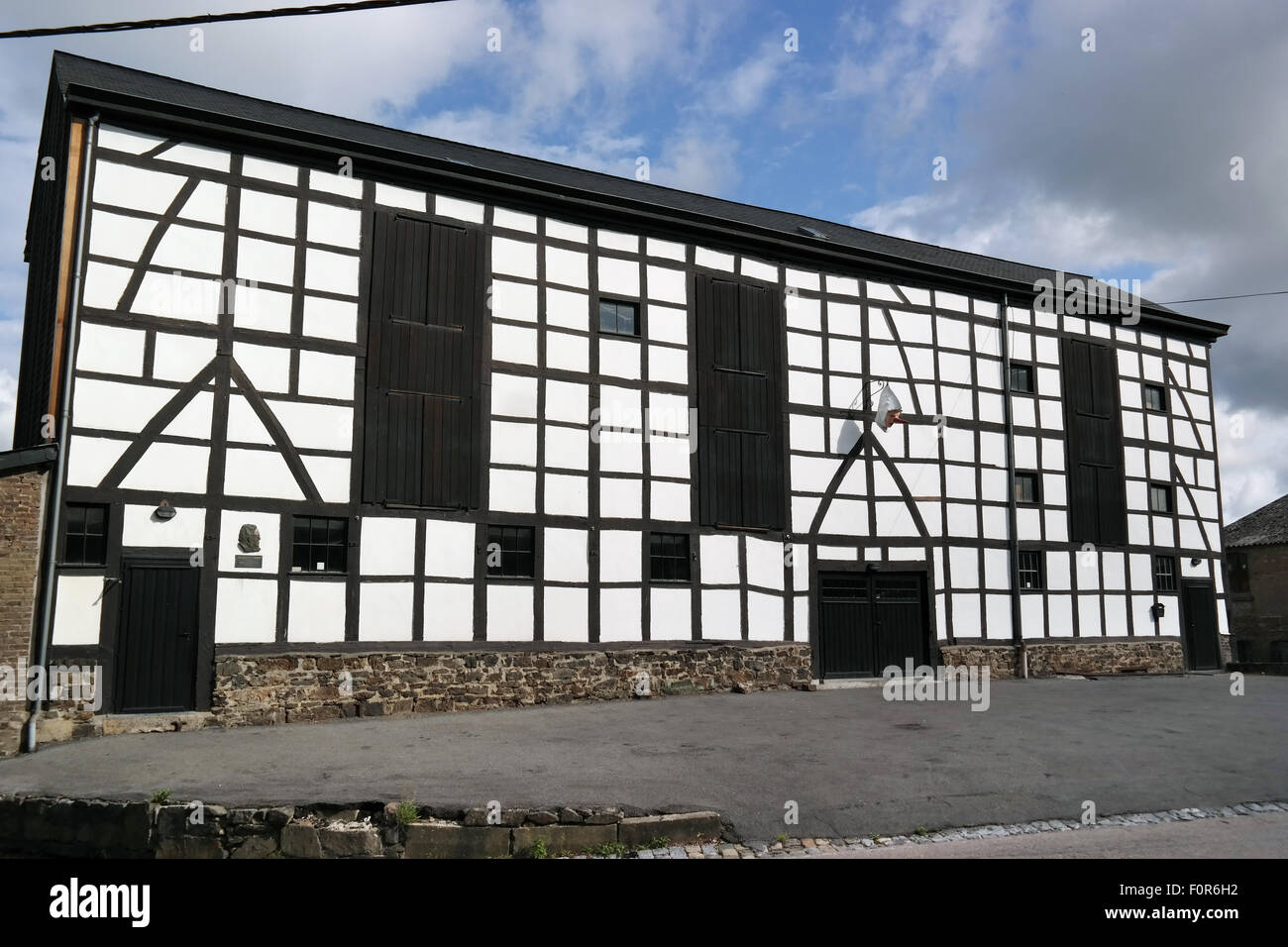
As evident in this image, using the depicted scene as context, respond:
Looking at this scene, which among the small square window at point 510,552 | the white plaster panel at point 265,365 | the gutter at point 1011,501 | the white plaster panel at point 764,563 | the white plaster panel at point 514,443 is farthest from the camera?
the gutter at point 1011,501

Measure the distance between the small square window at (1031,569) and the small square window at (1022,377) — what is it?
3.56 m

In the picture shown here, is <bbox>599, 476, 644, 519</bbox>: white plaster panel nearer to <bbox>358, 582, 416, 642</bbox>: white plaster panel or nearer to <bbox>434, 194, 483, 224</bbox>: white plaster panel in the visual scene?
<bbox>358, 582, 416, 642</bbox>: white plaster panel

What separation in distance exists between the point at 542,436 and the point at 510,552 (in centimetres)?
195

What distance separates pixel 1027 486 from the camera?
19.5 m

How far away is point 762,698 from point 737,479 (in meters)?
3.88

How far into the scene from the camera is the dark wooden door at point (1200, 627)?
2117cm

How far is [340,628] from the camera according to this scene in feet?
41.8

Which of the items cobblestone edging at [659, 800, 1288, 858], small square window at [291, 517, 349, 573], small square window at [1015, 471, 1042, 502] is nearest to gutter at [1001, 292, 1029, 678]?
small square window at [1015, 471, 1042, 502]

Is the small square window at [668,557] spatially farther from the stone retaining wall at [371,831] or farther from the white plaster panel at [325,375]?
the stone retaining wall at [371,831]

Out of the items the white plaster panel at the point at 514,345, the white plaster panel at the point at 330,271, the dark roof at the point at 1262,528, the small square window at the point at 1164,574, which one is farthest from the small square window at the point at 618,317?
the dark roof at the point at 1262,528

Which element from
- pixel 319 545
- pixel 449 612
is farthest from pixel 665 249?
pixel 319 545

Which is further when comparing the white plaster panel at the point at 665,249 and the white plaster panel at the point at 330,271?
the white plaster panel at the point at 665,249

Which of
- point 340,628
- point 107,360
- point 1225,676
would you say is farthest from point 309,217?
point 1225,676
